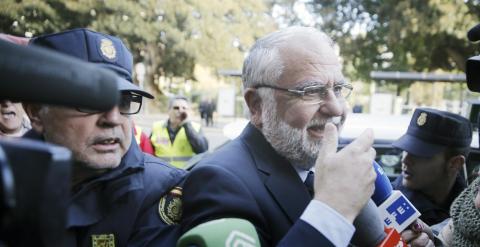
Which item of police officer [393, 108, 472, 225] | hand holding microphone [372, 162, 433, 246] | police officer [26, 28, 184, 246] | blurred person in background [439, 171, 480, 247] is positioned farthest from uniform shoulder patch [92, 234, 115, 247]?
police officer [393, 108, 472, 225]

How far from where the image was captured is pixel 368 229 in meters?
1.39

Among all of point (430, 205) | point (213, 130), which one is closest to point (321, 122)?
point (430, 205)

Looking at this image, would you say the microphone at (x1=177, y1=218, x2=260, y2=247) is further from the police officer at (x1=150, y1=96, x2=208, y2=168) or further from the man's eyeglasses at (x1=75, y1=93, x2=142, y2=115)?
the police officer at (x1=150, y1=96, x2=208, y2=168)

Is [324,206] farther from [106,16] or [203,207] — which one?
[106,16]

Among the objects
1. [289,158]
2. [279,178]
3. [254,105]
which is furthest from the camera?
[254,105]

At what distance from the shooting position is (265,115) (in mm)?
1644

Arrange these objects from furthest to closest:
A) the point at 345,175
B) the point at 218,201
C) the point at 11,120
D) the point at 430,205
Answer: the point at 11,120, the point at 430,205, the point at 218,201, the point at 345,175

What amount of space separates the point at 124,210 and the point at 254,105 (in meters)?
0.57

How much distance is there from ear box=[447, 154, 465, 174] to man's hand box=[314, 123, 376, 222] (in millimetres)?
1934

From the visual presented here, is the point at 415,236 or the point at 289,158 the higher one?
the point at 289,158

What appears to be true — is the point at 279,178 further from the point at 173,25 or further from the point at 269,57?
the point at 173,25

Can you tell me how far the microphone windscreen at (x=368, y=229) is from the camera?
1388mm

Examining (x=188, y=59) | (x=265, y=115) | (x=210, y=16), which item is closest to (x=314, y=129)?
(x=265, y=115)

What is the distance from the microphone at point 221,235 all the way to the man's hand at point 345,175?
7.8 inches
